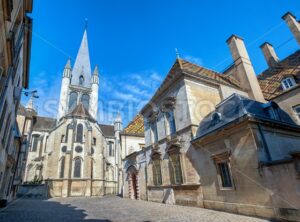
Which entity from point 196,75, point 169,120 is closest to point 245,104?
point 196,75

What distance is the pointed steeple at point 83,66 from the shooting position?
55.9 m

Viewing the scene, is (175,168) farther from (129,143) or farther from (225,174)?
(129,143)

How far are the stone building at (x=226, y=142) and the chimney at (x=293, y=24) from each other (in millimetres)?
87

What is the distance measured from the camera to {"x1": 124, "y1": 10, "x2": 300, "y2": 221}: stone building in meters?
7.63

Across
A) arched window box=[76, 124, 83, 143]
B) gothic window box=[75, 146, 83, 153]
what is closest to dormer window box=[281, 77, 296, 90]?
gothic window box=[75, 146, 83, 153]

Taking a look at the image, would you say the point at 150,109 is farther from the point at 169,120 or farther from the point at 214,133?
the point at 214,133

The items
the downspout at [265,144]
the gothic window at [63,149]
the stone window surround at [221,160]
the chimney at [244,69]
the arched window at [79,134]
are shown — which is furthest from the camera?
the arched window at [79,134]

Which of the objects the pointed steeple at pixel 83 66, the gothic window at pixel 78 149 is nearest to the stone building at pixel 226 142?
the gothic window at pixel 78 149

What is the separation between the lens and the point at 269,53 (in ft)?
71.1

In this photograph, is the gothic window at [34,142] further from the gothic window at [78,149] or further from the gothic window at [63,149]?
the gothic window at [78,149]

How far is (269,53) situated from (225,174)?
64.3 feet

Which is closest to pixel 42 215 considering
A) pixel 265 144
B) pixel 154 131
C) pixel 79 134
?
pixel 154 131

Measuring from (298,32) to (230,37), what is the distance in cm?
691

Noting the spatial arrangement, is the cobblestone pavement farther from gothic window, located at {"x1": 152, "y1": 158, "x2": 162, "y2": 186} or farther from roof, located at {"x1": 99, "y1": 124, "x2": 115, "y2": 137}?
roof, located at {"x1": 99, "y1": 124, "x2": 115, "y2": 137}
